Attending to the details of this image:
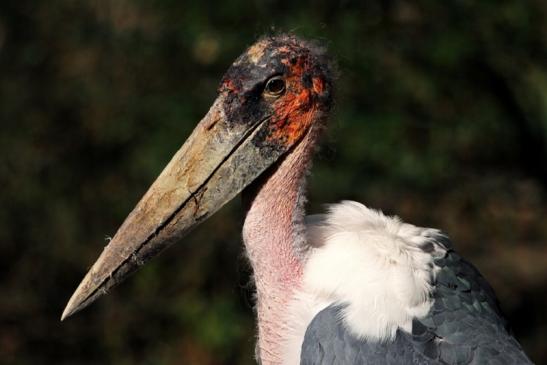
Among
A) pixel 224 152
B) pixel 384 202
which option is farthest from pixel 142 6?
pixel 224 152

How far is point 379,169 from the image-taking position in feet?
20.8

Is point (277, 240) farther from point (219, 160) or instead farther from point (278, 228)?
point (219, 160)

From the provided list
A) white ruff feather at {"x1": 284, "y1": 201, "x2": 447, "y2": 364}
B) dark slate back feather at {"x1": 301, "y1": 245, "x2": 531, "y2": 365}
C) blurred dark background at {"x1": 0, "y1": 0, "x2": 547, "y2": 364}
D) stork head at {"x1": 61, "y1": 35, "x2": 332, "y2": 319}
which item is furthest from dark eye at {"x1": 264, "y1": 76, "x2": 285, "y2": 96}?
blurred dark background at {"x1": 0, "y1": 0, "x2": 547, "y2": 364}

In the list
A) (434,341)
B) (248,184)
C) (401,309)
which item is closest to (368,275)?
(401,309)

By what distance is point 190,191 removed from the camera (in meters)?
3.47

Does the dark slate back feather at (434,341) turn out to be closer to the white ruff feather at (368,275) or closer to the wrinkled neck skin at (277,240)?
the white ruff feather at (368,275)

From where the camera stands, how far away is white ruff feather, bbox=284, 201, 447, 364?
326 cm

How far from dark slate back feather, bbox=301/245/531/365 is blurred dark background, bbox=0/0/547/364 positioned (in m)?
2.33

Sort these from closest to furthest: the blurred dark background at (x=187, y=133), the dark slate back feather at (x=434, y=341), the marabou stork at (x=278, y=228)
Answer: the dark slate back feather at (x=434, y=341), the marabou stork at (x=278, y=228), the blurred dark background at (x=187, y=133)

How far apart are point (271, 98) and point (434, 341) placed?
99 cm

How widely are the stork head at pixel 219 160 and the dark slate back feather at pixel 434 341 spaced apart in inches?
22.2

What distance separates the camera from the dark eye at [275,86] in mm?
3467

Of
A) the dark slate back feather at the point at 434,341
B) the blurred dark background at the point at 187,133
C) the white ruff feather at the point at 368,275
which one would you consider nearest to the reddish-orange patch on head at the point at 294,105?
the white ruff feather at the point at 368,275

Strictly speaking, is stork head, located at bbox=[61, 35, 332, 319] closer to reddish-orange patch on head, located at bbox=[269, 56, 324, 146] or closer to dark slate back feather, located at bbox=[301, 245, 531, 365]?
reddish-orange patch on head, located at bbox=[269, 56, 324, 146]
